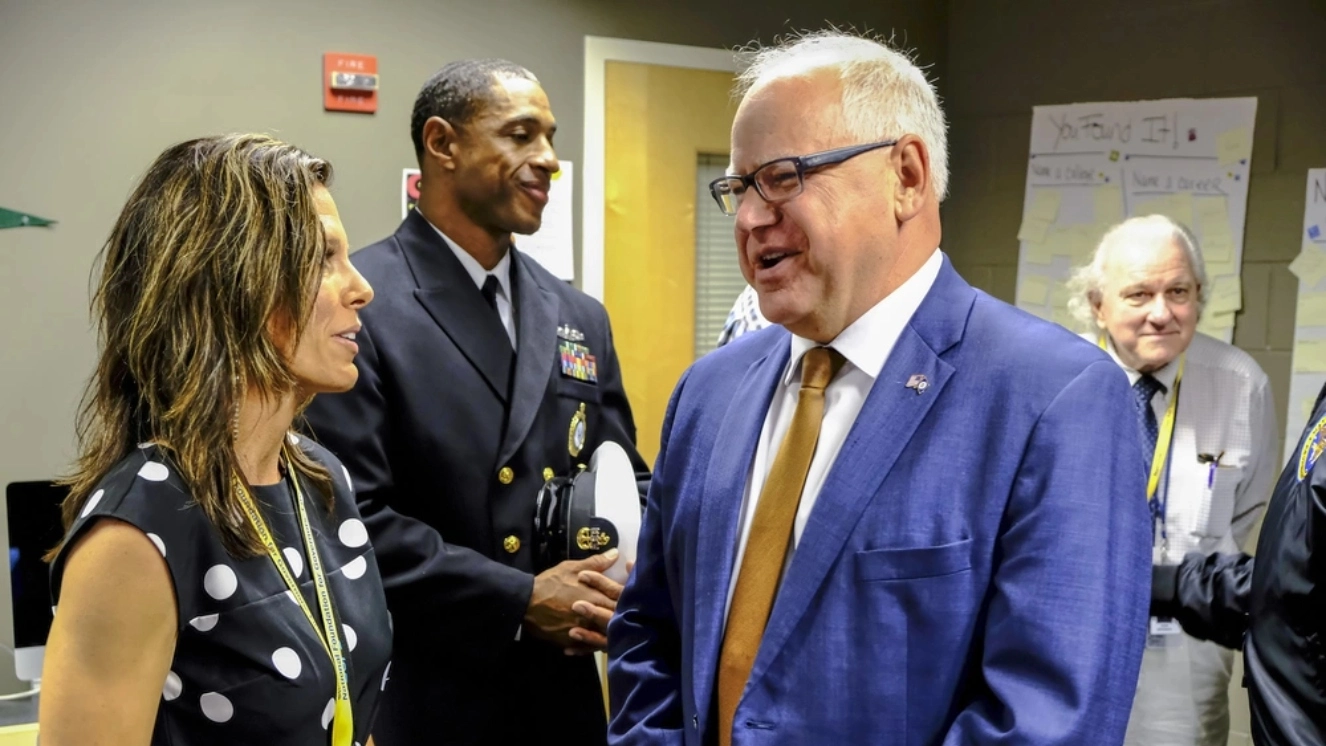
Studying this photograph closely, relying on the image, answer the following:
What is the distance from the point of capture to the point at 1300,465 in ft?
5.29

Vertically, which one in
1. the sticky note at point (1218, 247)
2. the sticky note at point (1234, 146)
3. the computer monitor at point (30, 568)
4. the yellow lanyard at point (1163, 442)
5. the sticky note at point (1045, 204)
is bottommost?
the computer monitor at point (30, 568)

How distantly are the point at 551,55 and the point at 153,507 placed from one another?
99.9 inches

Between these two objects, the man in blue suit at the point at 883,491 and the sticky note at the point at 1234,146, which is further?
the sticky note at the point at 1234,146

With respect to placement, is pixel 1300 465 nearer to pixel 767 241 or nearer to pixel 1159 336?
pixel 767 241

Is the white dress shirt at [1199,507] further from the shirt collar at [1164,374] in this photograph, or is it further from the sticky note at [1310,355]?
the sticky note at [1310,355]

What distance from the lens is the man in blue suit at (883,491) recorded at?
116 cm

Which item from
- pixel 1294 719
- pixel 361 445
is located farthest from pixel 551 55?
pixel 1294 719

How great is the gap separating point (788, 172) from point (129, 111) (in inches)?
84.9

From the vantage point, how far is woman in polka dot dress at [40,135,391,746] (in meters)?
1.17

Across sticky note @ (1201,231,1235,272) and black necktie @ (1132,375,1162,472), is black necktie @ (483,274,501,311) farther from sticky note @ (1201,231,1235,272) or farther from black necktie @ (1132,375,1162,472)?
sticky note @ (1201,231,1235,272)

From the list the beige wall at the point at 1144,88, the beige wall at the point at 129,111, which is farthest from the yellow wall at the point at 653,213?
the beige wall at the point at 1144,88

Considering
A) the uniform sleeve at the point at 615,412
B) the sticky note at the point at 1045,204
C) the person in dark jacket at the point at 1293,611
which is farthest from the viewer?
the sticky note at the point at 1045,204

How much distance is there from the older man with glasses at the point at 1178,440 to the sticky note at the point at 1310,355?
635 mm

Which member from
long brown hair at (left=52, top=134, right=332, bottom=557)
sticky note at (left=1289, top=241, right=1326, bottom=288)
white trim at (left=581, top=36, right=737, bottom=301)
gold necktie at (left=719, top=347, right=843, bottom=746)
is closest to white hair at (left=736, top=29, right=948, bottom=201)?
gold necktie at (left=719, top=347, right=843, bottom=746)
